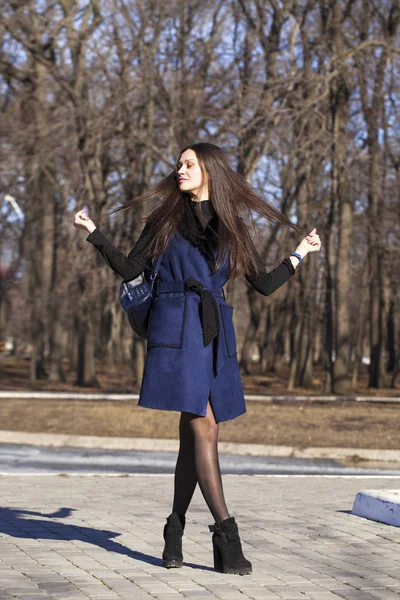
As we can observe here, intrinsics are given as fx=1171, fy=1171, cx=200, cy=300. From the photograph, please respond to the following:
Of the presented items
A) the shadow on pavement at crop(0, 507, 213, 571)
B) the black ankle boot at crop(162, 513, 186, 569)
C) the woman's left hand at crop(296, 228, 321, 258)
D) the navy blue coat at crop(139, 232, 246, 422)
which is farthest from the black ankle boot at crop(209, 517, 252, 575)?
the woman's left hand at crop(296, 228, 321, 258)

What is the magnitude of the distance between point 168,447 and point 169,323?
29.3 feet

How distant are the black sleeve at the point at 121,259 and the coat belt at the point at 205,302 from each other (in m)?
0.14

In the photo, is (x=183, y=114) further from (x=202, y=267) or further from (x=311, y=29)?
(x=202, y=267)

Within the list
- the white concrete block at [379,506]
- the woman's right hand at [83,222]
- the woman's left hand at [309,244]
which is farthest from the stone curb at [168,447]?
the woman's right hand at [83,222]

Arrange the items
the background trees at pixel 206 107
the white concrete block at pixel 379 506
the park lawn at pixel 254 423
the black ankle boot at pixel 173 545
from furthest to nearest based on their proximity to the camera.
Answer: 1. the background trees at pixel 206 107
2. the park lawn at pixel 254 423
3. the white concrete block at pixel 379 506
4. the black ankle boot at pixel 173 545

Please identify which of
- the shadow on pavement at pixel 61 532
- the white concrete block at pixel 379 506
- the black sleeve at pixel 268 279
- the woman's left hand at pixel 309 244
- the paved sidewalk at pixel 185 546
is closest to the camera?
the paved sidewalk at pixel 185 546

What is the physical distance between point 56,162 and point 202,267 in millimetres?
28691

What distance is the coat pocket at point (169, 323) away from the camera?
5.37m

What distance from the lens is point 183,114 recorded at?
2456 centimetres

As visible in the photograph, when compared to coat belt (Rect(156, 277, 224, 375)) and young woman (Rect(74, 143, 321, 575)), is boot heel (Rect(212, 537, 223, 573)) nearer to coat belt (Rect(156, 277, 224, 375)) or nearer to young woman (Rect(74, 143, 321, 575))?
young woman (Rect(74, 143, 321, 575))

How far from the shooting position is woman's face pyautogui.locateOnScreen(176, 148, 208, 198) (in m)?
5.54

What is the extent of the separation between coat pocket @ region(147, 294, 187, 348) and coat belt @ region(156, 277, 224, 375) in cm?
5

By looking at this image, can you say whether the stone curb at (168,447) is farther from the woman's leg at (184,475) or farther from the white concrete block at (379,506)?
the woman's leg at (184,475)

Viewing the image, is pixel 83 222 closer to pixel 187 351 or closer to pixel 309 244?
pixel 187 351
